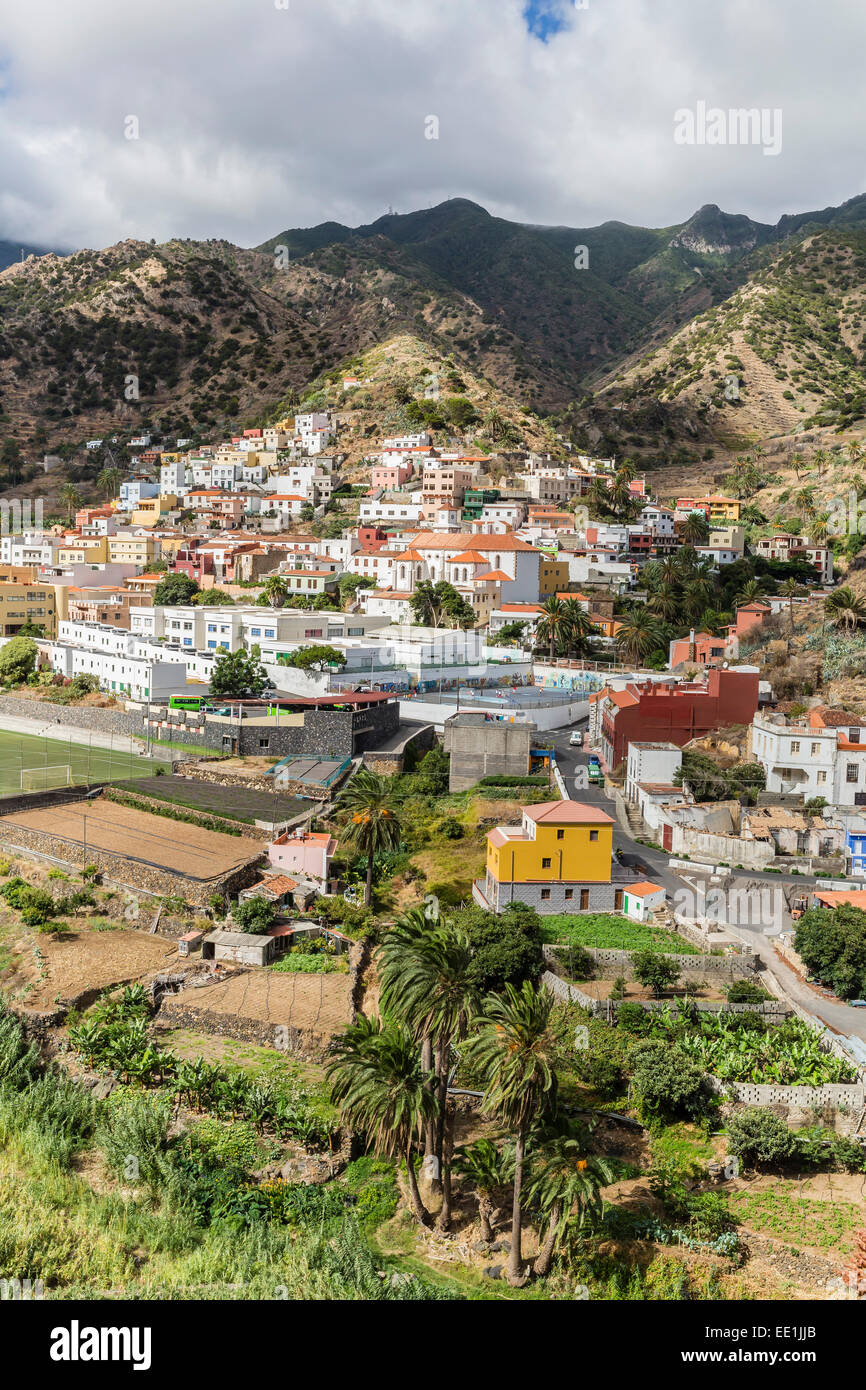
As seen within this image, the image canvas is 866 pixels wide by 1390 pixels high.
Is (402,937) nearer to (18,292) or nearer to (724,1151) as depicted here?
(724,1151)

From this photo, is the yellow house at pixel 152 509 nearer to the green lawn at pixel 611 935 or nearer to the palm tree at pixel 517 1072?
the green lawn at pixel 611 935

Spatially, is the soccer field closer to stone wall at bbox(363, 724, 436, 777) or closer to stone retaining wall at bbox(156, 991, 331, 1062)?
stone wall at bbox(363, 724, 436, 777)

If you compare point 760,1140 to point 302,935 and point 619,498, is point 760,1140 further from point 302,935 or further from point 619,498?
point 619,498

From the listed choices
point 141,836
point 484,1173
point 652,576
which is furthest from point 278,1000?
point 652,576

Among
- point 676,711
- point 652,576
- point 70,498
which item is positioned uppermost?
point 70,498

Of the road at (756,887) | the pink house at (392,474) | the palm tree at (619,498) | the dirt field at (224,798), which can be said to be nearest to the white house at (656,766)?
the road at (756,887)

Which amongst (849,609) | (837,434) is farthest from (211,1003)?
(837,434)
